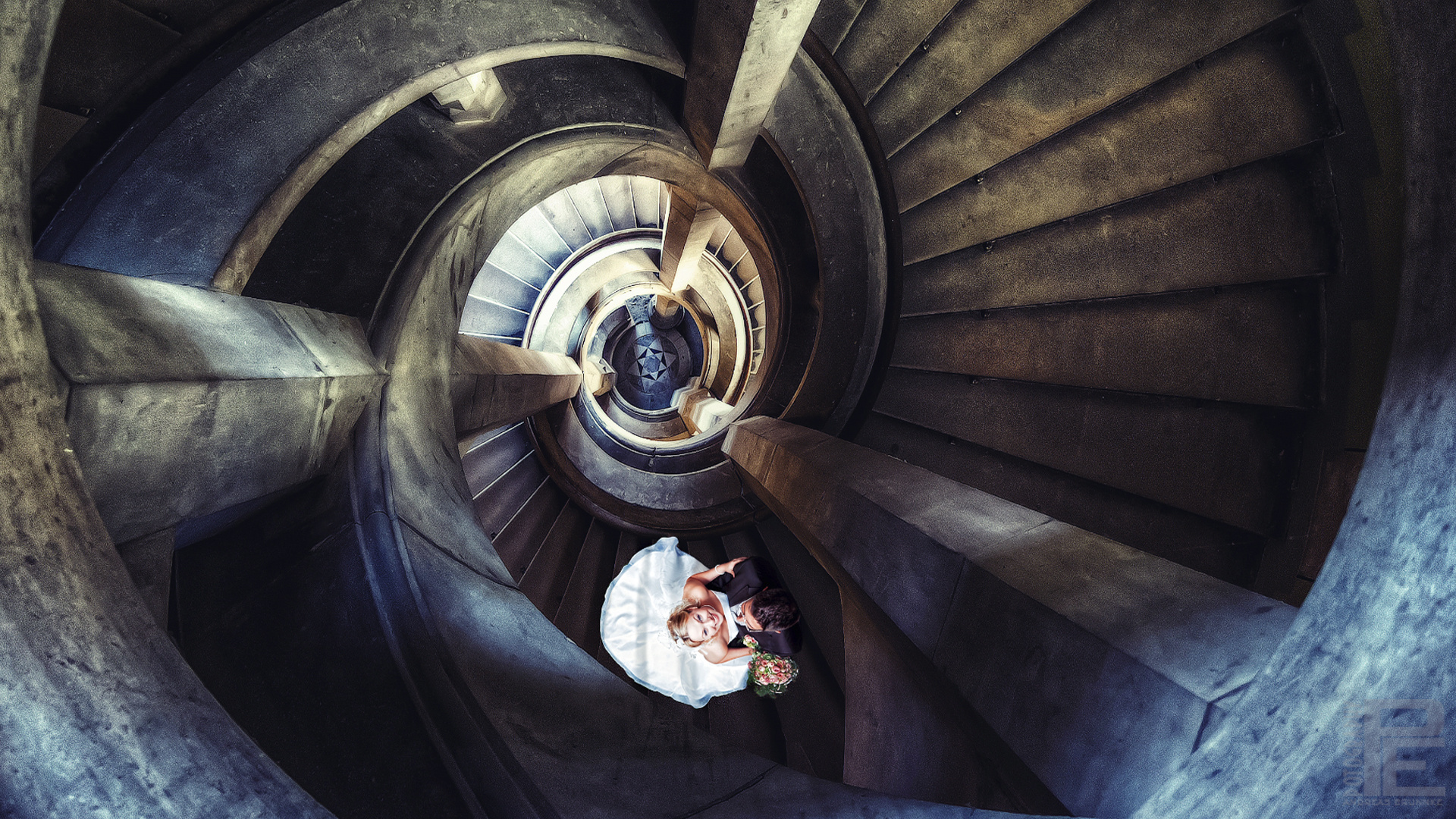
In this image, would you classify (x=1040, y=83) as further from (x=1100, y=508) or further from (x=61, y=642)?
(x=61, y=642)

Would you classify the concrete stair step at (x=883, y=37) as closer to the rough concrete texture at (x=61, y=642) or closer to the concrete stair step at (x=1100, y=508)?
the concrete stair step at (x=1100, y=508)

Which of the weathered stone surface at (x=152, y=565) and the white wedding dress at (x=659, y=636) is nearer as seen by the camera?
the weathered stone surface at (x=152, y=565)

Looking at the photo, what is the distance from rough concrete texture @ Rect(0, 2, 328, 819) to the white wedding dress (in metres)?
3.71

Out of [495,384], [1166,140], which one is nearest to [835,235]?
[1166,140]

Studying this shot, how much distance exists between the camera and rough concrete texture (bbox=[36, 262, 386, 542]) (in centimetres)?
164

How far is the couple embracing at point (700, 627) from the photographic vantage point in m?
4.79

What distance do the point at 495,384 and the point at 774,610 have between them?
3281 mm

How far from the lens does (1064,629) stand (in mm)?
1929

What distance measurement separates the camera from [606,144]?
16.2ft

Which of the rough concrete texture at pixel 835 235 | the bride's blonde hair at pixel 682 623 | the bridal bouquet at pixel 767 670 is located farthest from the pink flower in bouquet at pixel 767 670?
the rough concrete texture at pixel 835 235

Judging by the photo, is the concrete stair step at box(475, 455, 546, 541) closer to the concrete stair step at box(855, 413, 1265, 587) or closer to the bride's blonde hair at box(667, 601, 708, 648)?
the bride's blonde hair at box(667, 601, 708, 648)

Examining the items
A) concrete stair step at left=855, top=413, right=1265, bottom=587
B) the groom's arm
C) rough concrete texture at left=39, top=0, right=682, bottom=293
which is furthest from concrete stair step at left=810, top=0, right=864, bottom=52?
the groom's arm

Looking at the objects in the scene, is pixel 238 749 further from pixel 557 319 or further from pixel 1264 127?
pixel 557 319

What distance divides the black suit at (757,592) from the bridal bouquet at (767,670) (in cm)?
5
